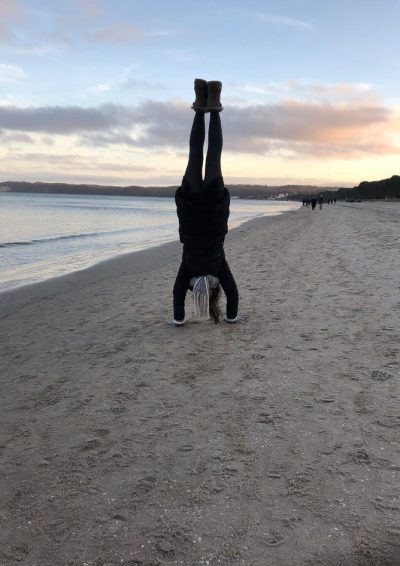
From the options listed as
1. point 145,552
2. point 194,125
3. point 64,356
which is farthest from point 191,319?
point 145,552

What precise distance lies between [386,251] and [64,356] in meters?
10.6

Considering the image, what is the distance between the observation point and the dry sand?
2570mm

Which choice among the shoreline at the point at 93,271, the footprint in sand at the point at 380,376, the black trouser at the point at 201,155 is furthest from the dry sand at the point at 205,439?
the shoreline at the point at 93,271

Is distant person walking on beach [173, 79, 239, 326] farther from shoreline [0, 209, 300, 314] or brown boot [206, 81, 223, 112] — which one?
shoreline [0, 209, 300, 314]

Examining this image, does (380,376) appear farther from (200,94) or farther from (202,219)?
(200,94)

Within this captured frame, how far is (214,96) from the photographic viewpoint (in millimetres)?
5949

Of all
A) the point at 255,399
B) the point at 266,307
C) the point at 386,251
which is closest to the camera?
Result: the point at 255,399

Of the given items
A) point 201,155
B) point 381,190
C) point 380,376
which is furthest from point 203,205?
point 381,190

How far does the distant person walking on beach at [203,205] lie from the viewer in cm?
607

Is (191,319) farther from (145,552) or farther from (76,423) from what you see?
(145,552)

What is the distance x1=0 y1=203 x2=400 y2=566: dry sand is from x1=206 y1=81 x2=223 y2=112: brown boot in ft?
9.87

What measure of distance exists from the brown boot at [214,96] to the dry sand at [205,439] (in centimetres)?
301

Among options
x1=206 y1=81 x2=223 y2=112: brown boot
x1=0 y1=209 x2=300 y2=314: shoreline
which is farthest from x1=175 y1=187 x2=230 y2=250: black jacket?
x1=0 y1=209 x2=300 y2=314: shoreline

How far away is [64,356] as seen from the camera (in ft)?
19.0
